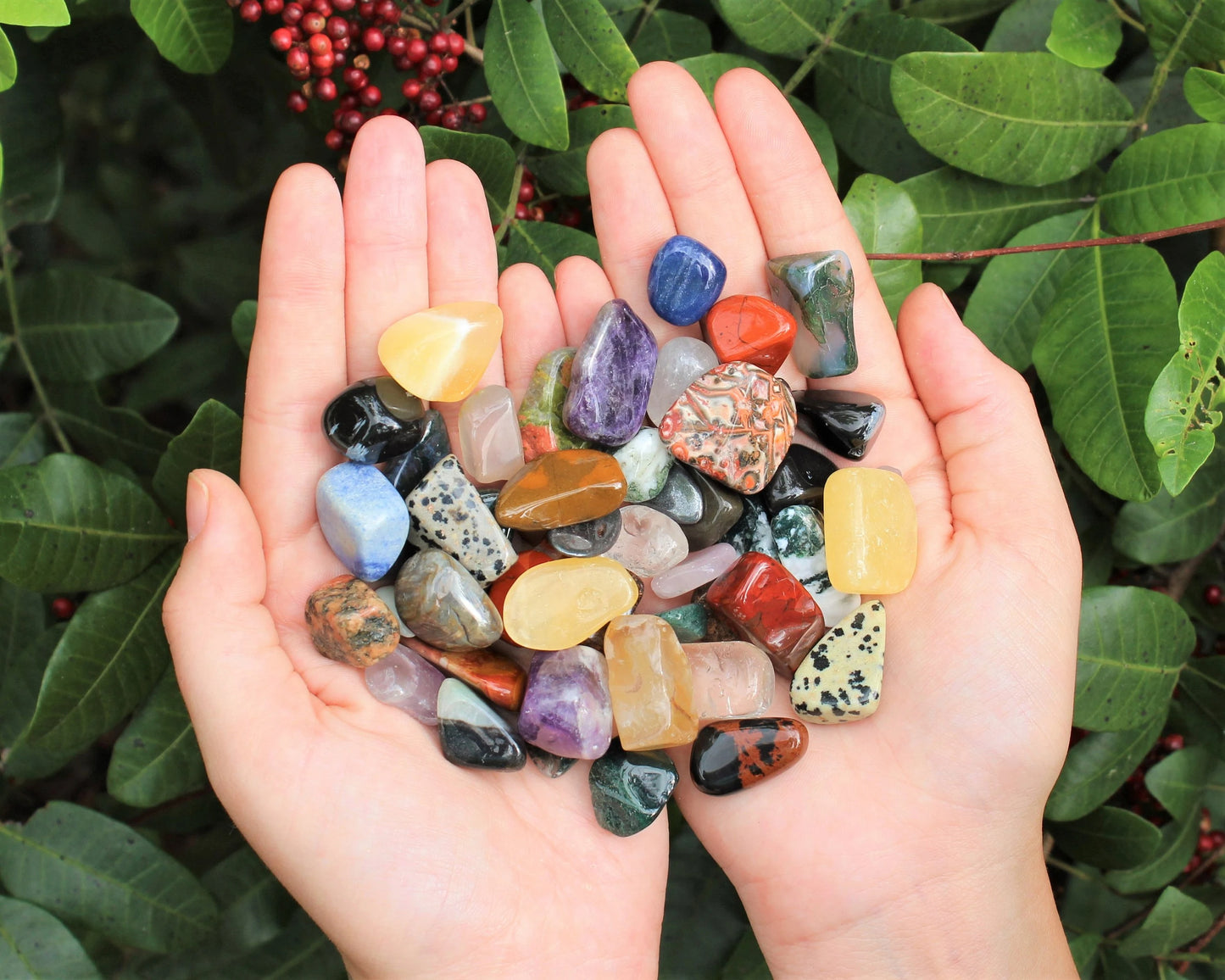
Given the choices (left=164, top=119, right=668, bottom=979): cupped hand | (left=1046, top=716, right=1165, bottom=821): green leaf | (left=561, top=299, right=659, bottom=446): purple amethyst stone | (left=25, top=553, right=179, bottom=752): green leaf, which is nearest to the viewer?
(left=164, top=119, right=668, bottom=979): cupped hand

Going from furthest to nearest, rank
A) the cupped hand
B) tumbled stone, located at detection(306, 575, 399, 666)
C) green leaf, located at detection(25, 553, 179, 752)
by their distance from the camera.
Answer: green leaf, located at detection(25, 553, 179, 752) → tumbled stone, located at detection(306, 575, 399, 666) → the cupped hand

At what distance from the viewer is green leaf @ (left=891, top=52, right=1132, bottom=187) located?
163 centimetres

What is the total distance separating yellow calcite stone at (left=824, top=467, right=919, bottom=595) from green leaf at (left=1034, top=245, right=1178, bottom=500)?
0.92ft

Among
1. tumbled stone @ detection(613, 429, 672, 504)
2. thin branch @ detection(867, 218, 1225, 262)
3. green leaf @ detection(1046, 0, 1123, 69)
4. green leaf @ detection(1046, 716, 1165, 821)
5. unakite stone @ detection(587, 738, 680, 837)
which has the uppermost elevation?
green leaf @ detection(1046, 0, 1123, 69)

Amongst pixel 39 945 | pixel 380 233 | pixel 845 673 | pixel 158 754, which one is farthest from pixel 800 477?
pixel 39 945

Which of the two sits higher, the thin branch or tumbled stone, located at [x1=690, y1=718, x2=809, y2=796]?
the thin branch

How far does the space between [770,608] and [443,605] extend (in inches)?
20.8

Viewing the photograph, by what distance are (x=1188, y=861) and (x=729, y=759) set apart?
1.03 meters

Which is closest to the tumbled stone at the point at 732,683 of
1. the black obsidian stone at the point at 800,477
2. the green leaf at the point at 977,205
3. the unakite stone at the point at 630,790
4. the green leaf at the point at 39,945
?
the unakite stone at the point at 630,790

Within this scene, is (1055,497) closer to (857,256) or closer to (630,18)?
(857,256)

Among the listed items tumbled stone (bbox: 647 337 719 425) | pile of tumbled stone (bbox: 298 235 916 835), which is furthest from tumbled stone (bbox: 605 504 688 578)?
tumbled stone (bbox: 647 337 719 425)

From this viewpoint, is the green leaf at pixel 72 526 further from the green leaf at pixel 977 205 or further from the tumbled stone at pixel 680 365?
the green leaf at pixel 977 205

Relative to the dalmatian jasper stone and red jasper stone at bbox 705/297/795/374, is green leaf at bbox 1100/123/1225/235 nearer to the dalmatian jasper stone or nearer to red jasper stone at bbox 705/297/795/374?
red jasper stone at bbox 705/297/795/374

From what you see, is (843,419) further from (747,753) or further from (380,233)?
(380,233)
